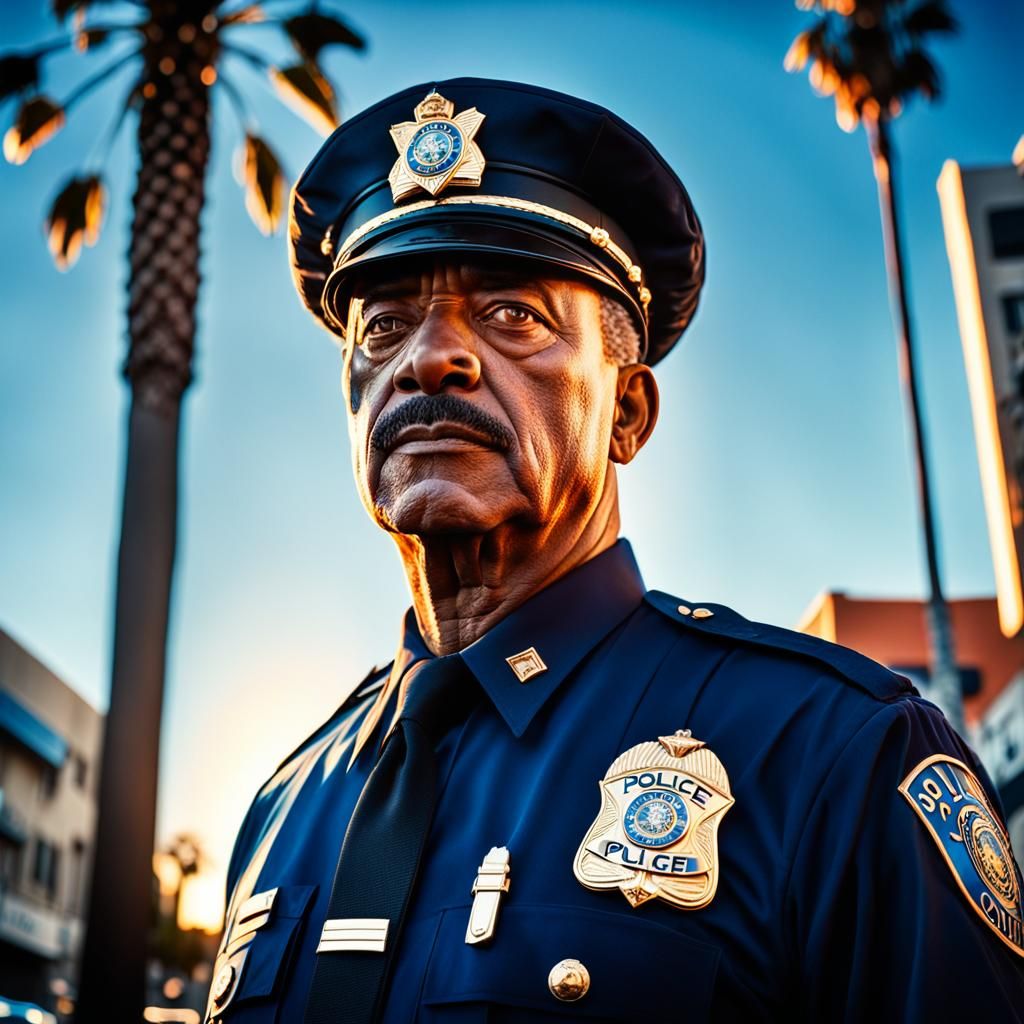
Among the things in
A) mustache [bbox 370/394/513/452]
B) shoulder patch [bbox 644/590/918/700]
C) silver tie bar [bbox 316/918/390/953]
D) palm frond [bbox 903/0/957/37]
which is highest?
palm frond [bbox 903/0/957/37]

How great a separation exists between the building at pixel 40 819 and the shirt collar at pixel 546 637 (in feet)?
87.2

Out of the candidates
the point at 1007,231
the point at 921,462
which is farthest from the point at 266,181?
the point at 1007,231

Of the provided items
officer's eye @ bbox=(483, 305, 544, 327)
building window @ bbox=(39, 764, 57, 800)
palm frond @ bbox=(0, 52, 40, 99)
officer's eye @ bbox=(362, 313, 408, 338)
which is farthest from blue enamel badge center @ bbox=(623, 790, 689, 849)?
building window @ bbox=(39, 764, 57, 800)

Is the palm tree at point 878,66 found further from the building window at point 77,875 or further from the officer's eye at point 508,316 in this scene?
the building window at point 77,875

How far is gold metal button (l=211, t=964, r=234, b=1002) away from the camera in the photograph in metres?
2.01

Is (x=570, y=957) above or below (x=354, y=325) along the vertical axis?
below

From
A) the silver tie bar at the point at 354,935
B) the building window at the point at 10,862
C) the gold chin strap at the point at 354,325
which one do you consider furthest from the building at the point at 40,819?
the silver tie bar at the point at 354,935

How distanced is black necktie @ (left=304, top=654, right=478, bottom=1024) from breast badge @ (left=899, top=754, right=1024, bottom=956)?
0.68m

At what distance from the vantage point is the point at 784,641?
6.61 feet

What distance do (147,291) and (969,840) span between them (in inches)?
338

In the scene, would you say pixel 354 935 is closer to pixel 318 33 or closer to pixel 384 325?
pixel 384 325

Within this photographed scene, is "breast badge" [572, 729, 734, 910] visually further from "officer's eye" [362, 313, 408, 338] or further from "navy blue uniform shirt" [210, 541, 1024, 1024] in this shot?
"officer's eye" [362, 313, 408, 338]

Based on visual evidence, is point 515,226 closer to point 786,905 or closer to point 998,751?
point 786,905

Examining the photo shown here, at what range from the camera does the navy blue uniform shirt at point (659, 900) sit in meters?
1.61
